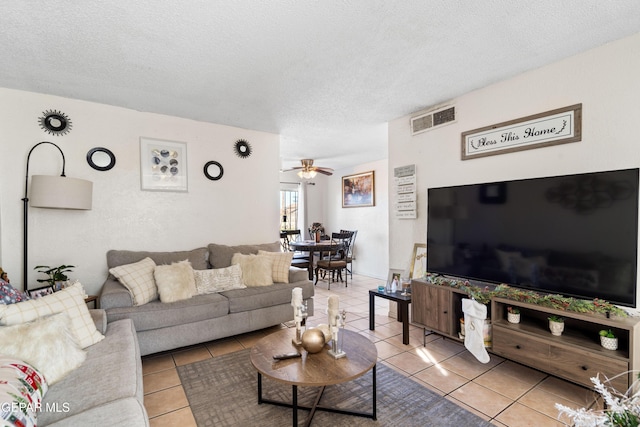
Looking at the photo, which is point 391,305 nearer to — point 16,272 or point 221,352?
point 221,352

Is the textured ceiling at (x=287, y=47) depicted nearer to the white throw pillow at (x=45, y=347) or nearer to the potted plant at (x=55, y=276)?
the potted plant at (x=55, y=276)

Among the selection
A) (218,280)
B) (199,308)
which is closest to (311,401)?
(199,308)

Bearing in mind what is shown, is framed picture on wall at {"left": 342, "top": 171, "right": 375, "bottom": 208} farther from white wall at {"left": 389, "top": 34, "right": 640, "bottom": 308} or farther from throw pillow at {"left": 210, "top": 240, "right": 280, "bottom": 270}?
throw pillow at {"left": 210, "top": 240, "right": 280, "bottom": 270}

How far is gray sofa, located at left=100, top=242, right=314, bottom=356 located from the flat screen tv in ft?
5.65

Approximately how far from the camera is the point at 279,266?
3.48 meters

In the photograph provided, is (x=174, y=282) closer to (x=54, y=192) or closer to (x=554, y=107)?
(x=54, y=192)

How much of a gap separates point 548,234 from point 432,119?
163cm

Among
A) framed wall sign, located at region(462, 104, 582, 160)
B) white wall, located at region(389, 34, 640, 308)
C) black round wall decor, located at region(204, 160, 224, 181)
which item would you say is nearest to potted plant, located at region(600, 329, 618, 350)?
white wall, located at region(389, 34, 640, 308)

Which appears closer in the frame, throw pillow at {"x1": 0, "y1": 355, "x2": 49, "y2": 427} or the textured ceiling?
throw pillow at {"x1": 0, "y1": 355, "x2": 49, "y2": 427}

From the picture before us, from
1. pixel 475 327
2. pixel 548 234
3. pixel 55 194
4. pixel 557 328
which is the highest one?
pixel 55 194

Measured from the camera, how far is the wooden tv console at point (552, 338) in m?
1.76

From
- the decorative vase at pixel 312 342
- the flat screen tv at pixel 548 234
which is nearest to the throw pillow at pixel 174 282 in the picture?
the decorative vase at pixel 312 342

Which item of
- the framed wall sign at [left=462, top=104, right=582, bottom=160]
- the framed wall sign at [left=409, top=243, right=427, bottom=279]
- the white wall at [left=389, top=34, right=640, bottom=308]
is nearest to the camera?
the white wall at [left=389, top=34, right=640, bottom=308]

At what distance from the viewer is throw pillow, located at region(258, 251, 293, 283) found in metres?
3.44
